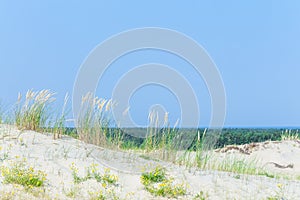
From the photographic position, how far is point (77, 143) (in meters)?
7.80

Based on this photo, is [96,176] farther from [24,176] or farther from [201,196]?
[201,196]

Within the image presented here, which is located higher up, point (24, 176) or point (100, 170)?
point (100, 170)

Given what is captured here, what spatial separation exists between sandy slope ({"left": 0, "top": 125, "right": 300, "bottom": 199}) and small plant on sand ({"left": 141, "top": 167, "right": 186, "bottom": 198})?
0.09 meters

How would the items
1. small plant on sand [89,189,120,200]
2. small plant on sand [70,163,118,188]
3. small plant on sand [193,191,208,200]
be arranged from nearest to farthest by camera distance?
small plant on sand [89,189,120,200] → small plant on sand [193,191,208,200] → small plant on sand [70,163,118,188]

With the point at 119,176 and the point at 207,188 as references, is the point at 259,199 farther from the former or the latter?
the point at 119,176

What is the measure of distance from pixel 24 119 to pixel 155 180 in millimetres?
3612

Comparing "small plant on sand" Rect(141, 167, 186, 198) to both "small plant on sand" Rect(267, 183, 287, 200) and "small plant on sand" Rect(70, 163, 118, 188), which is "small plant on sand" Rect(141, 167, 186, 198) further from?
"small plant on sand" Rect(267, 183, 287, 200)

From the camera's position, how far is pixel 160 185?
18.6 feet

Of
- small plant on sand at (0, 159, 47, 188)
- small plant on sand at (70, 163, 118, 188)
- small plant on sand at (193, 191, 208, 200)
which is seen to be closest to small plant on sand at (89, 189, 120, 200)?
small plant on sand at (70, 163, 118, 188)

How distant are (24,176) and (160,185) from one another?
5.95ft

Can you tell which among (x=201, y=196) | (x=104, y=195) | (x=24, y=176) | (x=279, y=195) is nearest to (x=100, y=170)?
(x=104, y=195)

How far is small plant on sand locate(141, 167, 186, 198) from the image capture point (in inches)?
221

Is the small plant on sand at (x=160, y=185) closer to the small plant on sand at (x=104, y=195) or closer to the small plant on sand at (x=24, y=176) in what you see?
the small plant on sand at (x=104, y=195)

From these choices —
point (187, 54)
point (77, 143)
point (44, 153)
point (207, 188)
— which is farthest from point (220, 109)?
point (44, 153)
